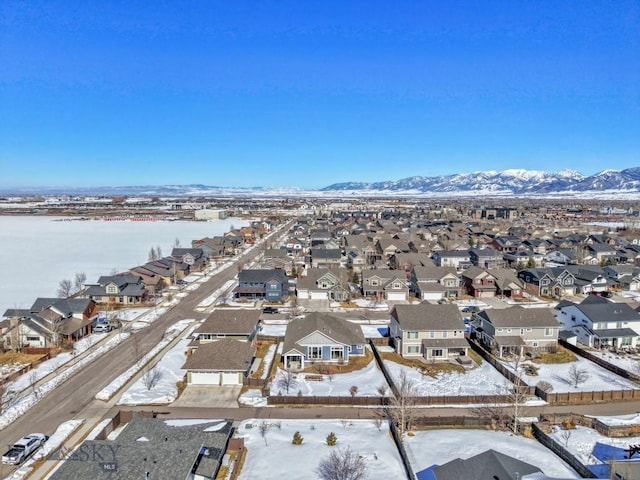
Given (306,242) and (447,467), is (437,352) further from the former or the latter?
(306,242)

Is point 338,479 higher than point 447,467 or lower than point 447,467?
lower

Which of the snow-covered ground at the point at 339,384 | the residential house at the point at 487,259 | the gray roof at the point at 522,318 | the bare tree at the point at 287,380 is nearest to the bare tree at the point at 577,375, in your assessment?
the gray roof at the point at 522,318

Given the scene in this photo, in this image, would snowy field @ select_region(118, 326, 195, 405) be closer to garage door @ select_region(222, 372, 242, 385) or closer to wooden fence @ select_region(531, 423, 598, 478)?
garage door @ select_region(222, 372, 242, 385)

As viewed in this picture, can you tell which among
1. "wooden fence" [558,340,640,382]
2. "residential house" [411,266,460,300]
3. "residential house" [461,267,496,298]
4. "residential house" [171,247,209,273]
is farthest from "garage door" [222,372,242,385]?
"residential house" [171,247,209,273]

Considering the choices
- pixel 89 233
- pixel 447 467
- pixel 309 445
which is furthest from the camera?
pixel 89 233

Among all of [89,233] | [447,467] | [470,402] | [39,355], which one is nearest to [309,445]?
[447,467]

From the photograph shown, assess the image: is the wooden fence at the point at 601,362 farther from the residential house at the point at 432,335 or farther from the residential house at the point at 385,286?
the residential house at the point at 385,286
